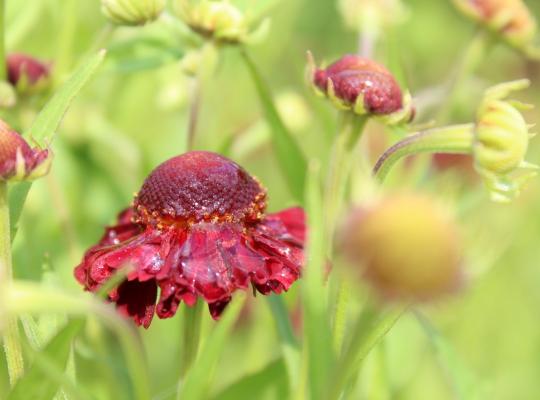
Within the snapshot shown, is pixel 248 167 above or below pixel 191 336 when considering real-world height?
below

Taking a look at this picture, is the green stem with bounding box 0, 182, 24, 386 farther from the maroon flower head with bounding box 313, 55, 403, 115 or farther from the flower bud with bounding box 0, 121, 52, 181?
the maroon flower head with bounding box 313, 55, 403, 115

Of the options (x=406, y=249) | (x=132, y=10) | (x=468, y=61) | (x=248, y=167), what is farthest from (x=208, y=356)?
(x=248, y=167)

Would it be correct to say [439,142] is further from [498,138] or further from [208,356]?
[208,356]

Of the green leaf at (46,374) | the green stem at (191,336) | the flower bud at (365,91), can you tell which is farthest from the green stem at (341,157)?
the green leaf at (46,374)

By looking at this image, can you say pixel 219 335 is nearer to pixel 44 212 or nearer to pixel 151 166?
pixel 151 166

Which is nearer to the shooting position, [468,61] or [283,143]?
[283,143]
